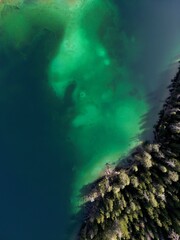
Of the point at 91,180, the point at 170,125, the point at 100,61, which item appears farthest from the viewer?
the point at 100,61

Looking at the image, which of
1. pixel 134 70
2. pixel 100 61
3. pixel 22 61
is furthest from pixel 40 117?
pixel 134 70

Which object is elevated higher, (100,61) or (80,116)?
(100,61)

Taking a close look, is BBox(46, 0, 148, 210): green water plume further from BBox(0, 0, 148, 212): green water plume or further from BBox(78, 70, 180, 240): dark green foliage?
BBox(78, 70, 180, 240): dark green foliage

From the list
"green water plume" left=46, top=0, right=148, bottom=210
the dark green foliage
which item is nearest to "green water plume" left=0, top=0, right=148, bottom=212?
"green water plume" left=46, top=0, right=148, bottom=210

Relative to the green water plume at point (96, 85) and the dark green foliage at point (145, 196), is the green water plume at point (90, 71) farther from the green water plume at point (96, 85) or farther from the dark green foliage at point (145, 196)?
the dark green foliage at point (145, 196)

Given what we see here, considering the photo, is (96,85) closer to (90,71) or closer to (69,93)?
(90,71)

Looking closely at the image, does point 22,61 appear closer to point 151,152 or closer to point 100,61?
point 100,61
